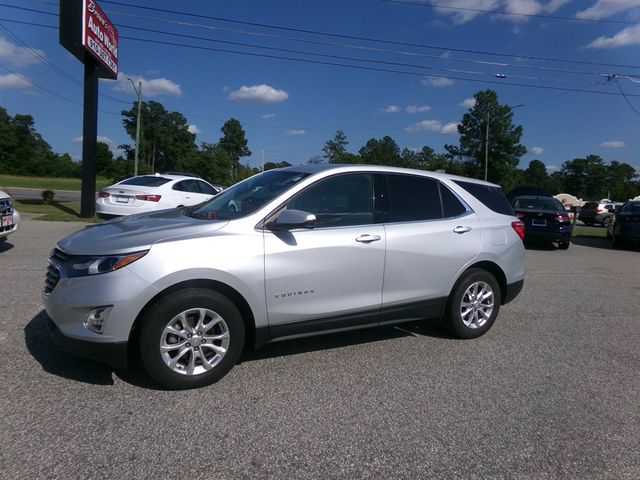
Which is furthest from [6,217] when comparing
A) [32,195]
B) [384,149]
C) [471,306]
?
[384,149]

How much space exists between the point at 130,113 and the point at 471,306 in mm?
94326

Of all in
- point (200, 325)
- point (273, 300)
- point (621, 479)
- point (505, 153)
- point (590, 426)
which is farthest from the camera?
point (505, 153)

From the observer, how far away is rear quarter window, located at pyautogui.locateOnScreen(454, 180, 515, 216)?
17.6 feet

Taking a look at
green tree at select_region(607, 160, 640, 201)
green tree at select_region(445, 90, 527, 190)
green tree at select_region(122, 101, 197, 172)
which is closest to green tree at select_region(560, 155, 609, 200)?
green tree at select_region(607, 160, 640, 201)

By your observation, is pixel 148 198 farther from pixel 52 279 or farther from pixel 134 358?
pixel 134 358

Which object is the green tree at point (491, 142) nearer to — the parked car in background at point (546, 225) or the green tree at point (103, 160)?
the parked car in background at point (546, 225)

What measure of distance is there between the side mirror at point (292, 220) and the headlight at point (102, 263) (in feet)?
3.25

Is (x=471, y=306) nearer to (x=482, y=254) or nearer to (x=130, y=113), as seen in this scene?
(x=482, y=254)

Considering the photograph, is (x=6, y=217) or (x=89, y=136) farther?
(x=89, y=136)

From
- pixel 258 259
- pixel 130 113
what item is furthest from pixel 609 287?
pixel 130 113

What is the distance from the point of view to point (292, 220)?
12.5ft

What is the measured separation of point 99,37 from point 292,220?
15.9 metres

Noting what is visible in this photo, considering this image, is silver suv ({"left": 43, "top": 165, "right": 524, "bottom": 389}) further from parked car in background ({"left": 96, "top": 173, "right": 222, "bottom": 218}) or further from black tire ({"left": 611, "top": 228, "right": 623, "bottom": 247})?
black tire ({"left": 611, "top": 228, "right": 623, "bottom": 247})

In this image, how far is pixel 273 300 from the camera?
12.7 ft
